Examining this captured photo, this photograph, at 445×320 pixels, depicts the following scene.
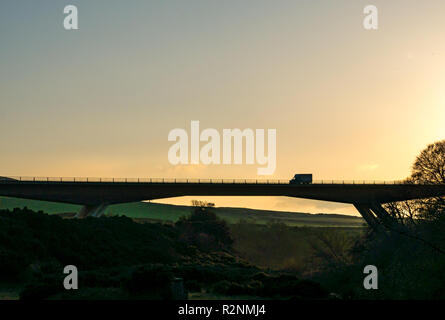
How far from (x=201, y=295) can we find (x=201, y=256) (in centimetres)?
3226

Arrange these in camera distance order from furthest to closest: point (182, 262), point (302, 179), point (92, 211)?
point (302, 179) → point (92, 211) → point (182, 262)

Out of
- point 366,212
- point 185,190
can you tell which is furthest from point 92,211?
point 366,212

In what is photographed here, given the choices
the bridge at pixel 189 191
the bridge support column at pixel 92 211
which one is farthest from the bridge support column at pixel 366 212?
the bridge support column at pixel 92 211

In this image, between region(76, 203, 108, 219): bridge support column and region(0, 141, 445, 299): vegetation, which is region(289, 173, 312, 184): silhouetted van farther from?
region(76, 203, 108, 219): bridge support column

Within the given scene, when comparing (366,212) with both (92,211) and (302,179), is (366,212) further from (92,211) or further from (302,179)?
(92,211)

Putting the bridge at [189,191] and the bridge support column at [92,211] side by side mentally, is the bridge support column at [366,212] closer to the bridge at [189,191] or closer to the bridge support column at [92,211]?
the bridge at [189,191]

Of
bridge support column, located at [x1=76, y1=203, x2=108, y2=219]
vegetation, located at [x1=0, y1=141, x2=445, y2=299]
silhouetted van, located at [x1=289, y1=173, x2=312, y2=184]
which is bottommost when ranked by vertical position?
vegetation, located at [x1=0, y1=141, x2=445, y2=299]

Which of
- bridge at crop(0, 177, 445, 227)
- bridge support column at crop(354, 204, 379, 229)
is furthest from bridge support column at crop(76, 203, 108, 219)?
bridge support column at crop(354, 204, 379, 229)

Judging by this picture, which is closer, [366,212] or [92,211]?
[92,211]

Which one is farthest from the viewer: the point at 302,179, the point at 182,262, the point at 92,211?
the point at 302,179

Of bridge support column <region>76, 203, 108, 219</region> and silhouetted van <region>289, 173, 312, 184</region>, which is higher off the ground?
silhouetted van <region>289, 173, 312, 184</region>
